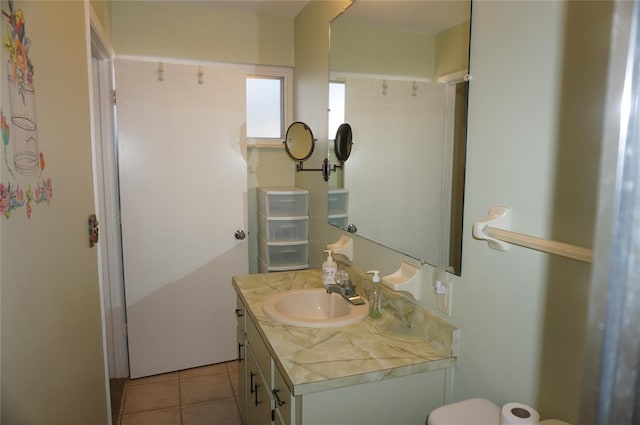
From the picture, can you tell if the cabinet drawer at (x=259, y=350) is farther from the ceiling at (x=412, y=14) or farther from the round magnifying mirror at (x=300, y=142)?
the ceiling at (x=412, y=14)

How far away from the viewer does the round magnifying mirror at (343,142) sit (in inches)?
83.4

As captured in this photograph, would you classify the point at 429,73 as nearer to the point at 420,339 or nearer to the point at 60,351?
the point at 420,339

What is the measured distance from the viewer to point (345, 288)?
190 centimetres

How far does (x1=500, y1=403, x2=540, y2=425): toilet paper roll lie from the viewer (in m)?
0.91

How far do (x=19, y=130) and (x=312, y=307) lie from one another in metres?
1.37

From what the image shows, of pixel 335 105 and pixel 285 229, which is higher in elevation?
pixel 335 105

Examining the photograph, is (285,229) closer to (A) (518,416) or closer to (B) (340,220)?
(B) (340,220)

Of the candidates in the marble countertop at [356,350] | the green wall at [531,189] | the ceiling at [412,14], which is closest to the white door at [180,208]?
the ceiling at [412,14]

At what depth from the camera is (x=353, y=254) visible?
2.12 meters

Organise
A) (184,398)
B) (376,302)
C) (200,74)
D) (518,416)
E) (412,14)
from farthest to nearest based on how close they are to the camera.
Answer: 1. (200,74)
2. (184,398)
3. (376,302)
4. (412,14)
5. (518,416)

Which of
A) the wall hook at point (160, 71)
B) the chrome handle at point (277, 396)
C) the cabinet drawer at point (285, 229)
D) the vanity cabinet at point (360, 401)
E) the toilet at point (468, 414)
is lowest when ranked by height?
the chrome handle at point (277, 396)

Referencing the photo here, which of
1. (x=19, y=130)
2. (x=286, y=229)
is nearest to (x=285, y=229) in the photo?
(x=286, y=229)

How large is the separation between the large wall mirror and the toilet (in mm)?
392

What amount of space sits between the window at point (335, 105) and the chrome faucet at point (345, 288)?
2.68 ft
